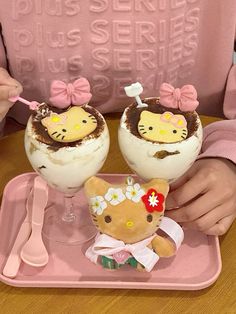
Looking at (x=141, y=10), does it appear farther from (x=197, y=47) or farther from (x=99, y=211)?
(x=99, y=211)

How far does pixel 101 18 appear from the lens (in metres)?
0.84

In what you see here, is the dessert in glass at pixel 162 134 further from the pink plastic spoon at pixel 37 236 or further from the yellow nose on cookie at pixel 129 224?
the pink plastic spoon at pixel 37 236

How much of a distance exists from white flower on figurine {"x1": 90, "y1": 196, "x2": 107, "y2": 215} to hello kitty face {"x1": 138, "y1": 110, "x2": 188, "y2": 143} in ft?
0.27

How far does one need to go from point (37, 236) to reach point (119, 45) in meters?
0.34

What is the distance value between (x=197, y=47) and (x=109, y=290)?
47 cm

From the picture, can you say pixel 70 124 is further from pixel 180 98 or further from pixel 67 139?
pixel 180 98

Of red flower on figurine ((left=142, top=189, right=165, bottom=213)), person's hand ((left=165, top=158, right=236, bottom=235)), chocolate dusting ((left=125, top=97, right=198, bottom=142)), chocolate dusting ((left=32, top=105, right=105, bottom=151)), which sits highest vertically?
chocolate dusting ((left=32, top=105, right=105, bottom=151))

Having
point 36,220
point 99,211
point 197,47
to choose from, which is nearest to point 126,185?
point 99,211

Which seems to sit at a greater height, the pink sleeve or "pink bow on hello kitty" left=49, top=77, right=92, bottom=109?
"pink bow on hello kitty" left=49, top=77, right=92, bottom=109

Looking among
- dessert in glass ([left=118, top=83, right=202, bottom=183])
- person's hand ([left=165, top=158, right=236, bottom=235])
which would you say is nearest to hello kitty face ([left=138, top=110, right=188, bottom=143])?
dessert in glass ([left=118, top=83, right=202, bottom=183])

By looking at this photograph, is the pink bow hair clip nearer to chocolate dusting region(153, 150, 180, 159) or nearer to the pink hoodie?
chocolate dusting region(153, 150, 180, 159)

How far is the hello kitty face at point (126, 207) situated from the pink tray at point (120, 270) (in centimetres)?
8

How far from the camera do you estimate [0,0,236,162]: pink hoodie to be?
0.84 meters

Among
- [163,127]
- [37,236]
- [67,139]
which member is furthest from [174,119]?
[37,236]
